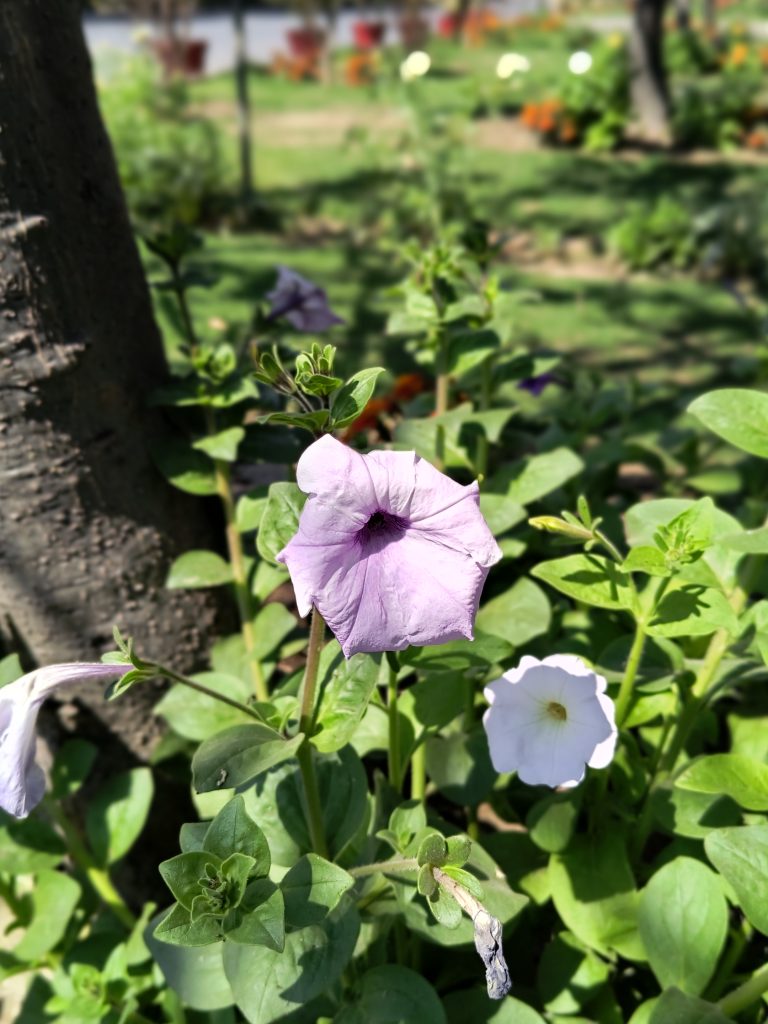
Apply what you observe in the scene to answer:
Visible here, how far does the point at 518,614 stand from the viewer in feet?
5.43

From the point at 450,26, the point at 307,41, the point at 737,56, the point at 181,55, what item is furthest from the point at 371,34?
the point at 737,56

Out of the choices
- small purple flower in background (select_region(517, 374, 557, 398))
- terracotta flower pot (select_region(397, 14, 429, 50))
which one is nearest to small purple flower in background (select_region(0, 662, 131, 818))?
small purple flower in background (select_region(517, 374, 557, 398))

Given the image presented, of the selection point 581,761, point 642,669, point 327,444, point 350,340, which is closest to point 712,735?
point 642,669

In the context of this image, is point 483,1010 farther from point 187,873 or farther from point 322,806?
point 187,873

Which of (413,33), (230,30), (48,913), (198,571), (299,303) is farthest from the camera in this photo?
(230,30)

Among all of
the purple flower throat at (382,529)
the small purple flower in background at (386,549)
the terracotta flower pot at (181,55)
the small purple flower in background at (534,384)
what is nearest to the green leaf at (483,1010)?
the small purple flower in background at (386,549)

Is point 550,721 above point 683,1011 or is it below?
above

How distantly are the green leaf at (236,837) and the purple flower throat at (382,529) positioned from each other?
14.1 inches

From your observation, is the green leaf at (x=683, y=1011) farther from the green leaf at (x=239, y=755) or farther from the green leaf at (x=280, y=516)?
the green leaf at (x=280, y=516)

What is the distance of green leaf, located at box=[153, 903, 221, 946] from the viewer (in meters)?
1.07

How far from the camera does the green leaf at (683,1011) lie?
4.15 ft

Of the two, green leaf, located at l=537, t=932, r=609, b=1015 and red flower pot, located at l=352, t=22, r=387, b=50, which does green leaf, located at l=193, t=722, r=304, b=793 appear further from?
red flower pot, located at l=352, t=22, r=387, b=50

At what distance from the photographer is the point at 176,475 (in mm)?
1797

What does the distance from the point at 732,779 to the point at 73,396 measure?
1.23 metres
